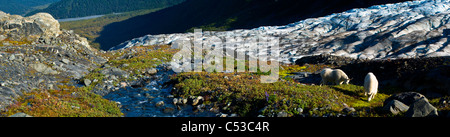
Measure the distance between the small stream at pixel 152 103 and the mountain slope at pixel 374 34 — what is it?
3270 centimetres

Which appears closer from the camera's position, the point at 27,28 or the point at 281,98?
the point at 281,98

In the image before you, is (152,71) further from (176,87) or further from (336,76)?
(336,76)

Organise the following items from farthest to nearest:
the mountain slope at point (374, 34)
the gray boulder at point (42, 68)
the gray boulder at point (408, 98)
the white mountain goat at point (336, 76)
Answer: the mountain slope at point (374, 34), the gray boulder at point (42, 68), the white mountain goat at point (336, 76), the gray boulder at point (408, 98)

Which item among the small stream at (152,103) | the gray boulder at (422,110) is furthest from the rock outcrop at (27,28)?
the gray boulder at (422,110)

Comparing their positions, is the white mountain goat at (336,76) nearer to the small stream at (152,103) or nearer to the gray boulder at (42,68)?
the small stream at (152,103)

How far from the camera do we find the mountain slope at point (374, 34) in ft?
165

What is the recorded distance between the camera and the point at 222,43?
7819 centimetres

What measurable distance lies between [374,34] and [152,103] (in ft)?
196

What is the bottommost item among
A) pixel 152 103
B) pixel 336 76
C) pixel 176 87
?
pixel 152 103

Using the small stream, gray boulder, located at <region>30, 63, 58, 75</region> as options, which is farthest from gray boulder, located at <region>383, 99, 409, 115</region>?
gray boulder, located at <region>30, 63, 58, 75</region>

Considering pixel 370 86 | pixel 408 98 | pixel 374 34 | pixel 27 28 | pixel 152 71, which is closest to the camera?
pixel 408 98

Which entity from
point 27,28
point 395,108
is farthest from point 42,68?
point 395,108

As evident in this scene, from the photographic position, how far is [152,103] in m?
20.2
